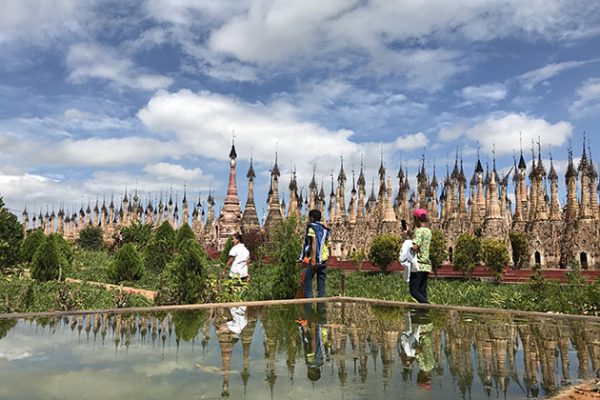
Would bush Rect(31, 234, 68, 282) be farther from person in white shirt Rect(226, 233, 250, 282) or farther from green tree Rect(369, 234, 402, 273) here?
green tree Rect(369, 234, 402, 273)

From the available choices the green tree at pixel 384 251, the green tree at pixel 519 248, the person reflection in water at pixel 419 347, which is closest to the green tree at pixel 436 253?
the green tree at pixel 384 251

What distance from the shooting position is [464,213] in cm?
4422

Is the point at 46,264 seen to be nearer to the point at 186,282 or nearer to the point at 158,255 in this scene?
the point at 158,255

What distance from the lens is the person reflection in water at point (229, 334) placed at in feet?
12.2

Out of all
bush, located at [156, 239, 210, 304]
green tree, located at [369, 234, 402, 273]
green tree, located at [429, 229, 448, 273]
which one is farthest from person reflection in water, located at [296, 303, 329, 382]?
green tree, located at [369, 234, 402, 273]

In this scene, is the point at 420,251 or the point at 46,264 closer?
the point at 420,251

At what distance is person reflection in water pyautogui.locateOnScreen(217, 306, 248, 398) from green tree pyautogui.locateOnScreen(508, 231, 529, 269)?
102 ft

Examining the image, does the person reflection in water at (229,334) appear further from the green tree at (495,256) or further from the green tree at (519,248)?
the green tree at (519,248)

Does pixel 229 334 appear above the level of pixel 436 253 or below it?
below

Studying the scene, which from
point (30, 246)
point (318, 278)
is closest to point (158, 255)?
point (30, 246)

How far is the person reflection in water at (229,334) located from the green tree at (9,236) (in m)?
19.2

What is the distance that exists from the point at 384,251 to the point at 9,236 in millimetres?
20068

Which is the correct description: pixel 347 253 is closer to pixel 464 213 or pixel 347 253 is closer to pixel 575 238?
pixel 464 213

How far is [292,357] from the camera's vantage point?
14.1 ft
